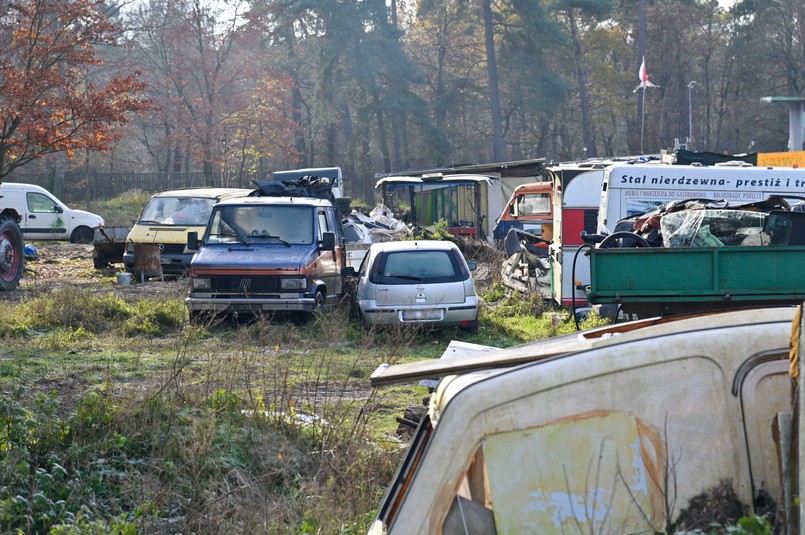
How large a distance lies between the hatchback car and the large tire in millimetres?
7734

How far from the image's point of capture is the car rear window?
14578 mm

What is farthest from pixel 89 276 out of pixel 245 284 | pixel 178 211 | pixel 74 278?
pixel 245 284

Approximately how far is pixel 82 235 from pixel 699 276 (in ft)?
77.5

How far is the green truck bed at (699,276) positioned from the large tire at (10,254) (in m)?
12.2

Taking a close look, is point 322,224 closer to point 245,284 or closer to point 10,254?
point 245,284

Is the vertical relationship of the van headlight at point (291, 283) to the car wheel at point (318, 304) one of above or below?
above

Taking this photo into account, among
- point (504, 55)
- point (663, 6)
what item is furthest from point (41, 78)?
point (663, 6)

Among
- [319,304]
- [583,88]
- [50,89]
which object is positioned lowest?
[319,304]

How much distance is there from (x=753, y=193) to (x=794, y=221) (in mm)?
3880

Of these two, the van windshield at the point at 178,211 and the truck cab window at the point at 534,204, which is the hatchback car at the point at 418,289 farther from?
the truck cab window at the point at 534,204

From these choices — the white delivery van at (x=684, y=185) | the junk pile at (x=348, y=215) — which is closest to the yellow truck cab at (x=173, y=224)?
the junk pile at (x=348, y=215)

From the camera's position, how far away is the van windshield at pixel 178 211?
21766 millimetres

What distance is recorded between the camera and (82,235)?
30719 mm

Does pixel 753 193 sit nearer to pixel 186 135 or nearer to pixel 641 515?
pixel 641 515
